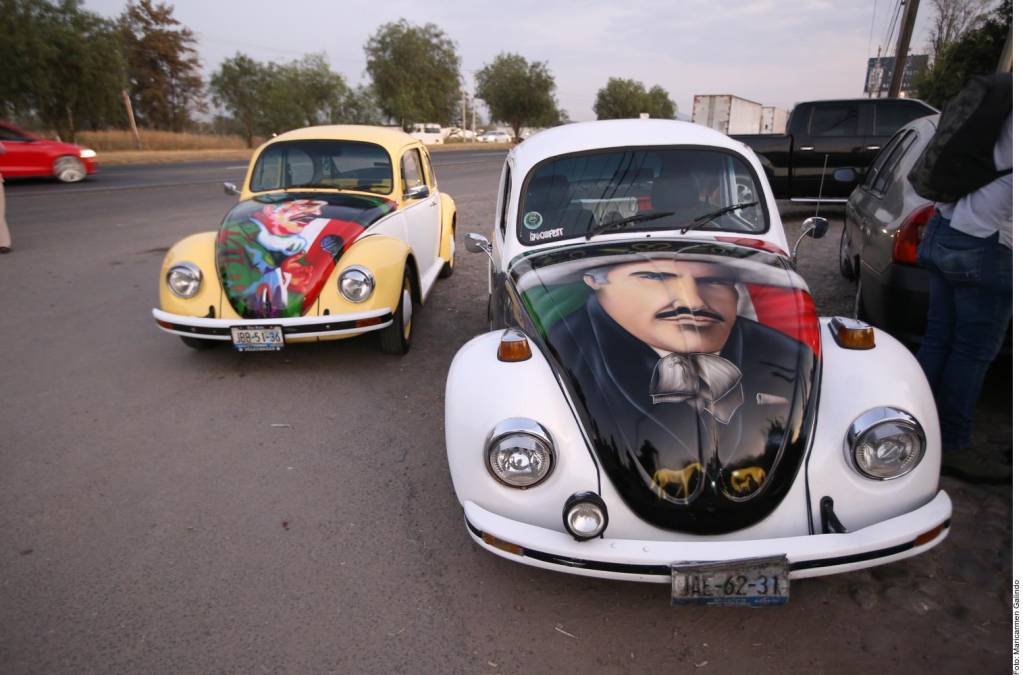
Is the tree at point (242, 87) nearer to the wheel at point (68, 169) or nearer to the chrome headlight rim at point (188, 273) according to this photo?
the wheel at point (68, 169)

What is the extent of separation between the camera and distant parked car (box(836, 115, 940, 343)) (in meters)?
3.92

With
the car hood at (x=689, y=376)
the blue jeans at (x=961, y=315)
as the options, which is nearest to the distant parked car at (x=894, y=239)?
the blue jeans at (x=961, y=315)

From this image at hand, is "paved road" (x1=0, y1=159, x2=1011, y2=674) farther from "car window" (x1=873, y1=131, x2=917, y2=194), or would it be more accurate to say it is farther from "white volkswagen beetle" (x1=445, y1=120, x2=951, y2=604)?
"car window" (x1=873, y1=131, x2=917, y2=194)

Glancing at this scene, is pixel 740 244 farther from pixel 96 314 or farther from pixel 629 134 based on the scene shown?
pixel 96 314

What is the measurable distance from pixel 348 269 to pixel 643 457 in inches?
121

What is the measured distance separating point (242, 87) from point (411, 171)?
43.6m

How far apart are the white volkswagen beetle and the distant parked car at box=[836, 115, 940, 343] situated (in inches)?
56.9

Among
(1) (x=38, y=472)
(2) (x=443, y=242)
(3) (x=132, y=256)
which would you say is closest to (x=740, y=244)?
(1) (x=38, y=472)

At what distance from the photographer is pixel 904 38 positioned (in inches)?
692

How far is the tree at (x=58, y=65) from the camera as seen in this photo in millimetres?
24266

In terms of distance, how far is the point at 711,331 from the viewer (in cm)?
255

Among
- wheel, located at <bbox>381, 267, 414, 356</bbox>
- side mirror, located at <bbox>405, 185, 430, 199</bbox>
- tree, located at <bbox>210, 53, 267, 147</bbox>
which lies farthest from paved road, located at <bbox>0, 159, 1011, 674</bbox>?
tree, located at <bbox>210, 53, 267, 147</bbox>

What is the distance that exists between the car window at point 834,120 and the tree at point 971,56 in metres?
12.3

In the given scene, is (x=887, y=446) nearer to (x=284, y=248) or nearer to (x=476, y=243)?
(x=476, y=243)
